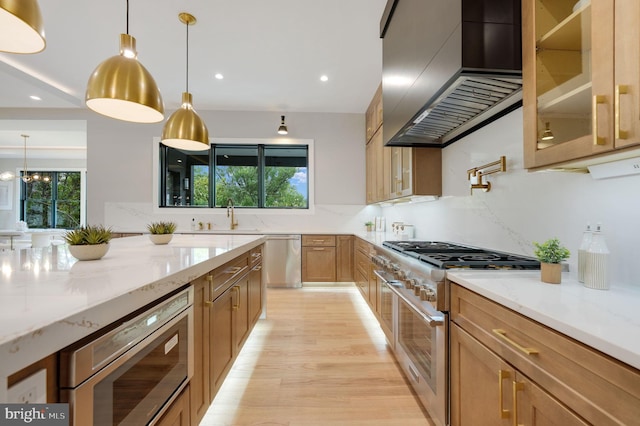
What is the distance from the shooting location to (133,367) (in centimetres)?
80

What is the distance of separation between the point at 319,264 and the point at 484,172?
281 cm

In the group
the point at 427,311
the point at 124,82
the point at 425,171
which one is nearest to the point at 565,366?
the point at 427,311

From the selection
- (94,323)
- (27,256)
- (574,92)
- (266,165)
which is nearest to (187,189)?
(266,165)

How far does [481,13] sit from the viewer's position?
120 centimetres

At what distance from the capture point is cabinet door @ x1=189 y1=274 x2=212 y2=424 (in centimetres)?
119

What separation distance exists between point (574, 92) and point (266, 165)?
4417 millimetres

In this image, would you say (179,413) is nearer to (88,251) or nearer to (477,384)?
(88,251)

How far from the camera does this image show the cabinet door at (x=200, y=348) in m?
1.19

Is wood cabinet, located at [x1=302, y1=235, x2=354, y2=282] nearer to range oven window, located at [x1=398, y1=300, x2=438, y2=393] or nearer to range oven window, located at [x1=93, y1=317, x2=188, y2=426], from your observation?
range oven window, located at [x1=398, y1=300, x2=438, y2=393]

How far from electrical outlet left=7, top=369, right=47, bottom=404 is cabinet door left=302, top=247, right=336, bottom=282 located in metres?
3.72

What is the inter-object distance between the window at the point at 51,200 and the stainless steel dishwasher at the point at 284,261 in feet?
22.7

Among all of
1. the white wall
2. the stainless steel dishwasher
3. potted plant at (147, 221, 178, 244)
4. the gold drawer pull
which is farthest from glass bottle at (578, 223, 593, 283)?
the stainless steel dishwasher

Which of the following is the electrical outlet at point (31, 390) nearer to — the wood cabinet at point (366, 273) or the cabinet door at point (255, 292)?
the cabinet door at point (255, 292)

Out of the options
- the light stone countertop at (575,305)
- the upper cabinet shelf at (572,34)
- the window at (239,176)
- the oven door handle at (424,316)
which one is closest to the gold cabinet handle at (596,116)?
the upper cabinet shelf at (572,34)
